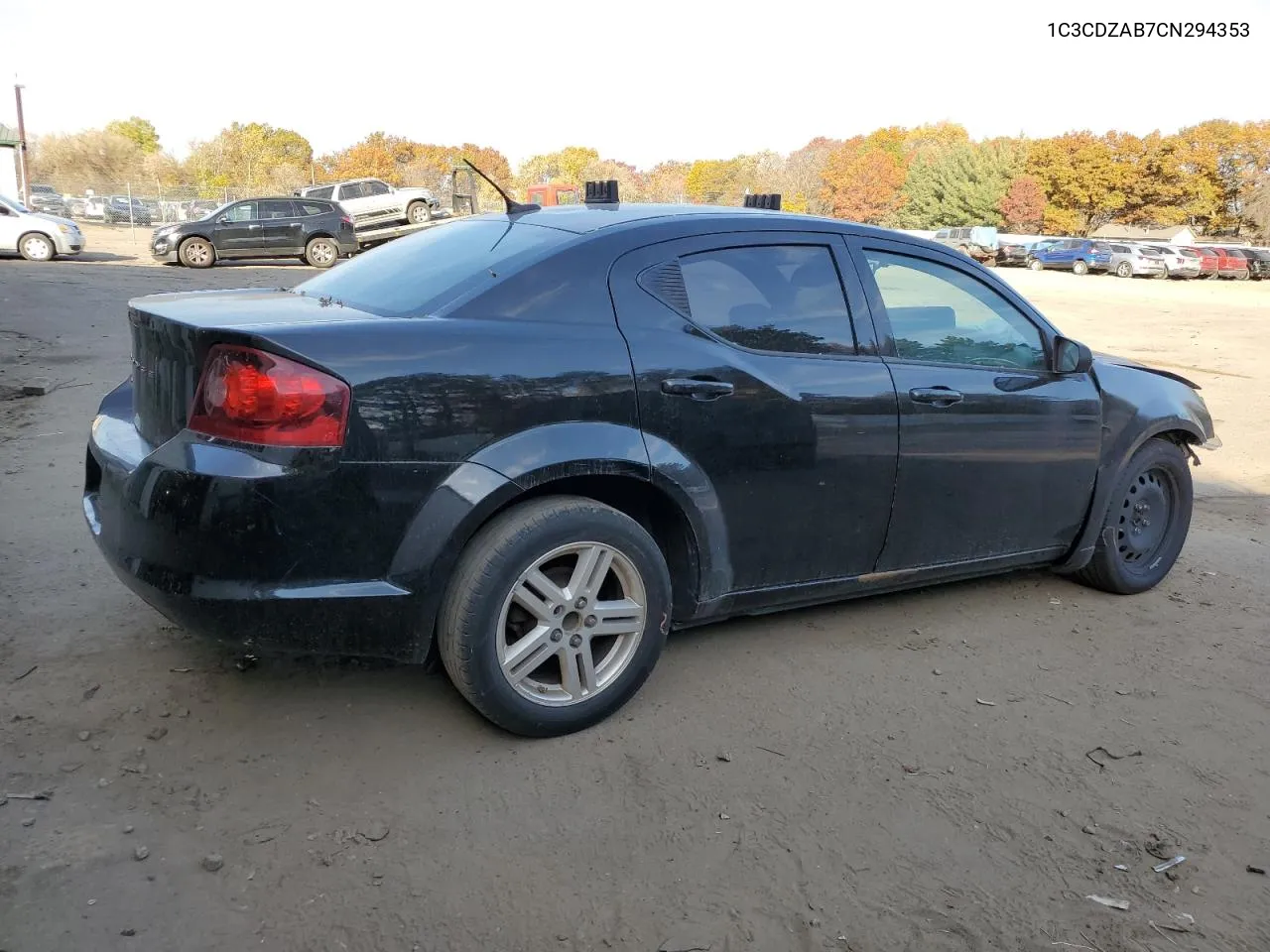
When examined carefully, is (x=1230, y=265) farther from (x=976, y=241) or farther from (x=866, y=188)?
(x=866, y=188)

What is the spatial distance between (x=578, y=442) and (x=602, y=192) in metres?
1.55

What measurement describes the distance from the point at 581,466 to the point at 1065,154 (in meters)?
80.2

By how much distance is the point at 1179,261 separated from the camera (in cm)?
4219

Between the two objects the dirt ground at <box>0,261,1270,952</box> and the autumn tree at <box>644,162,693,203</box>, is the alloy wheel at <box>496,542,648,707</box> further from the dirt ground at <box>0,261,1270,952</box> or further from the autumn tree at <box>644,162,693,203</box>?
the autumn tree at <box>644,162,693,203</box>

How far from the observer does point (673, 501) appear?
339 centimetres

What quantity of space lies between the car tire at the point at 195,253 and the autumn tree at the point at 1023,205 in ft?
213

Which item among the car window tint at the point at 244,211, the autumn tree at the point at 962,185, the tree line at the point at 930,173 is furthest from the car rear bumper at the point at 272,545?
the autumn tree at the point at 962,185

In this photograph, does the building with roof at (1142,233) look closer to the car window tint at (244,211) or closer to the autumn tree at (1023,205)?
the autumn tree at (1023,205)

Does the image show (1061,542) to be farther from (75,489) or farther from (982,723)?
(75,489)

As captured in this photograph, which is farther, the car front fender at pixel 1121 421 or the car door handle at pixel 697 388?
the car front fender at pixel 1121 421

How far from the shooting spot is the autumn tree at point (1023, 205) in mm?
74312

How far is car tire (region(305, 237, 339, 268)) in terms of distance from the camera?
77.8 feet

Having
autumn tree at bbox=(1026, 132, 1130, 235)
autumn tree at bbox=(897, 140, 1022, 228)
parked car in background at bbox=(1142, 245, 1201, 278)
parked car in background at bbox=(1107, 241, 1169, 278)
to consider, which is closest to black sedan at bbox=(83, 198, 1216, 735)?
parked car in background at bbox=(1107, 241, 1169, 278)

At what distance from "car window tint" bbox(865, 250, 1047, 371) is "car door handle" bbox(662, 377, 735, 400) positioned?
0.87m
